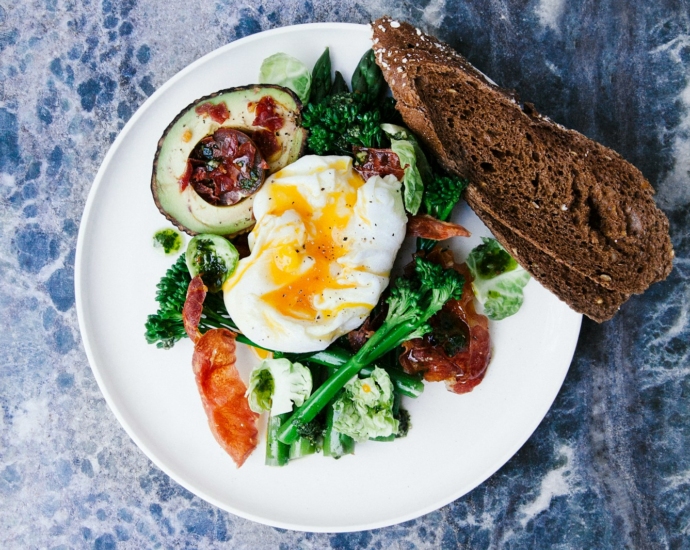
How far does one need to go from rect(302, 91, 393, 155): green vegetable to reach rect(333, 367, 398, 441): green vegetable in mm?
1407

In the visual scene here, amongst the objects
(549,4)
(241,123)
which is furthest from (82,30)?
(549,4)

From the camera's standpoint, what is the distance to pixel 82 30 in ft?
13.7

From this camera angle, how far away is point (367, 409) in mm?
3748

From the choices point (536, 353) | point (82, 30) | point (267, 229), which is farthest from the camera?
point (82, 30)

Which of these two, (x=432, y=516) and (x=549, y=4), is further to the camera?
(x=432, y=516)

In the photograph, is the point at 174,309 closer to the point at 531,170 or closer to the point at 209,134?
the point at 209,134

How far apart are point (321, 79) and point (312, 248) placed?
113cm

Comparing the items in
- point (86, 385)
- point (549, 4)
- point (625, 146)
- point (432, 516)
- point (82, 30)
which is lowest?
point (432, 516)

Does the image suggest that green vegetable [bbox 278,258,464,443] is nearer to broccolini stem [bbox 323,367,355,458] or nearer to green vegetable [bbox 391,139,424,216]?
broccolini stem [bbox 323,367,355,458]

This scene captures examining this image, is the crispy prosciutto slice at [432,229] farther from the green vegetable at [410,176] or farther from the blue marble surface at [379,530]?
the blue marble surface at [379,530]

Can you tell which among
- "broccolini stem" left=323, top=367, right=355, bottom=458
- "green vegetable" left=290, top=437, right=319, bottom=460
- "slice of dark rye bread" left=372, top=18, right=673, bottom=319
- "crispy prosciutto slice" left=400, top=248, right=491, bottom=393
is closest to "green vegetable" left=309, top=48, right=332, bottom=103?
"slice of dark rye bread" left=372, top=18, right=673, bottom=319

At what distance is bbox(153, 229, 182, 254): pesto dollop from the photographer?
3.97 meters

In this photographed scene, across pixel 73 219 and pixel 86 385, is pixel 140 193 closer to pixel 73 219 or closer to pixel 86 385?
pixel 73 219

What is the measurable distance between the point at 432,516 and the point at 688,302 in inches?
88.9
